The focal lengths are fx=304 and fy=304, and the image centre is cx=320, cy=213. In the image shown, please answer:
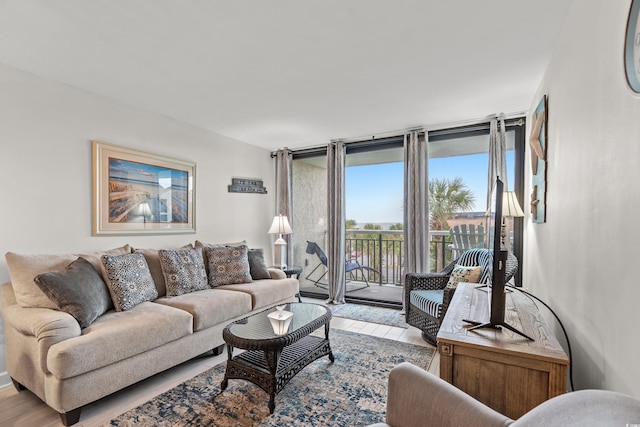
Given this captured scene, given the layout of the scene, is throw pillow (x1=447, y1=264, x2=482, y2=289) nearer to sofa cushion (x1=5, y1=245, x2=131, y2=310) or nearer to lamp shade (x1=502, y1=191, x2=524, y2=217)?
lamp shade (x1=502, y1=191, x2=524, y2=217)

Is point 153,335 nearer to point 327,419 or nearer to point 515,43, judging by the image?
point 327,419

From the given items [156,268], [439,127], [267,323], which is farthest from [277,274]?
[439,127]

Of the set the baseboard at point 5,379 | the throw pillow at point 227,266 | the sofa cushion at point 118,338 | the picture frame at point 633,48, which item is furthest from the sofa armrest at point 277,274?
the picture frame at point 633,48

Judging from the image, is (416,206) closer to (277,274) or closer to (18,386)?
(277,274)

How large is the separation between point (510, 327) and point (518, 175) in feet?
8.64

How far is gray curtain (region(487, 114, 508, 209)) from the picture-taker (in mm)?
3408

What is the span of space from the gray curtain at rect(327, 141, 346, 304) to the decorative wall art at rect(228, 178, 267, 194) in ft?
3.71

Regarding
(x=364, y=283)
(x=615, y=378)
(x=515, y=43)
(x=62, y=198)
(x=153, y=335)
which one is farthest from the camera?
(x=364, y=283)

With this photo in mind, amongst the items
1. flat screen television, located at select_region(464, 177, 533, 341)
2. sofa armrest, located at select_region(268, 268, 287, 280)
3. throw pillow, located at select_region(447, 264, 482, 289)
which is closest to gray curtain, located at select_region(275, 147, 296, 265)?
sofa armrest, located at select_region(268, 268, 287, 280)

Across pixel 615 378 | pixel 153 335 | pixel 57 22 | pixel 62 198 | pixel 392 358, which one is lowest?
pixel 392 358

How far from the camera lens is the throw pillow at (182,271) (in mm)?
2998

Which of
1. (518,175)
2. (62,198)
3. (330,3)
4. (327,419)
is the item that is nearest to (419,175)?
(518,175)

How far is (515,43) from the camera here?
2070 millimetres

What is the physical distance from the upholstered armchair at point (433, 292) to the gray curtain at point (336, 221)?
4.19 feet
